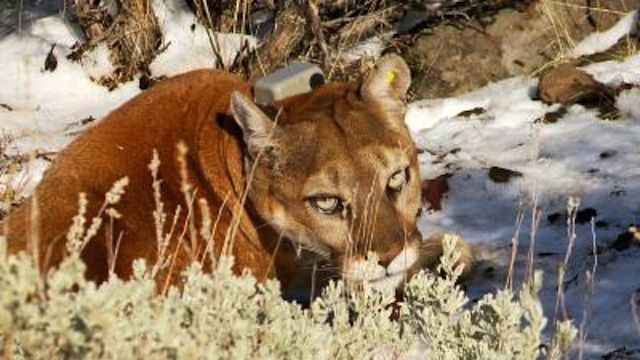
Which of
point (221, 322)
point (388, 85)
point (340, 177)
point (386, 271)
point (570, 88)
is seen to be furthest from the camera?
point (570, 88)

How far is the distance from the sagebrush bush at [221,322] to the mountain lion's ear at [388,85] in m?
1.38

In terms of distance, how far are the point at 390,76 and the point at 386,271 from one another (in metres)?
1.13

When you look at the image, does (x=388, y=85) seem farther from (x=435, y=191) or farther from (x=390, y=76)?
(x=435, y=191)

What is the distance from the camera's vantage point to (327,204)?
5.82m

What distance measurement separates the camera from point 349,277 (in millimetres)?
5641

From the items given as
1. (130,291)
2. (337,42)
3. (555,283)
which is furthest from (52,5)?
(130,291)

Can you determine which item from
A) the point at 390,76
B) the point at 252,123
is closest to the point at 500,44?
the point at 390,76

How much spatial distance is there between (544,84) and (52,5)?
529cm

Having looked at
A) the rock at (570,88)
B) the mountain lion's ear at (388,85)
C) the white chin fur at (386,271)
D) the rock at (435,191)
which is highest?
the mountain lion's ear at (388,85)

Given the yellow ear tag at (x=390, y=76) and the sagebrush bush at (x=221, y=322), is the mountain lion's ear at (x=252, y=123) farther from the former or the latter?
the sagebrush bush at (x=221, y=322)

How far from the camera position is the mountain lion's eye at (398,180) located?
586 cm

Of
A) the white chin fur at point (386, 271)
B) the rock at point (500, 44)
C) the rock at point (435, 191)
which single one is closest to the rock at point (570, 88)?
the rock at point (500, 44)

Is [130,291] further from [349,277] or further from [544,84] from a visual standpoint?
[544,84]

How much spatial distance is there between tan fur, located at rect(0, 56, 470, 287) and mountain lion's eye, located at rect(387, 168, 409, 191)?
28mm
